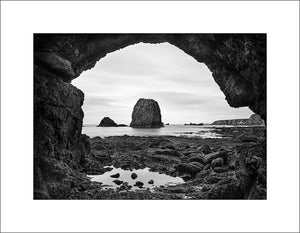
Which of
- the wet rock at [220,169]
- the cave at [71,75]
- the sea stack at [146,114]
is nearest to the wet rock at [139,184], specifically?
the cave at [71,75]

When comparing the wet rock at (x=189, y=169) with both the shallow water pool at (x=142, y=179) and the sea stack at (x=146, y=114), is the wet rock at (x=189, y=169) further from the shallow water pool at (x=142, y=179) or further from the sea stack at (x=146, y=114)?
the sea stack at (x=146, y=114)

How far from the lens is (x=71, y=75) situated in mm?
11102

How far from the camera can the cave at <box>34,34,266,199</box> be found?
8.70m

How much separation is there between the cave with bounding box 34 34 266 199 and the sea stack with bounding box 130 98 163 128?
258 ft

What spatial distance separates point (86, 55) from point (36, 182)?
24.5 feet

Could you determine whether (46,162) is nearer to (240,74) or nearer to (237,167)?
(237,167)

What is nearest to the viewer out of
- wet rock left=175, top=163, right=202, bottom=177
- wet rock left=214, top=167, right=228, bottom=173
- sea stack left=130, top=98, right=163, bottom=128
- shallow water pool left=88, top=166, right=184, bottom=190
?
shallow water pool left=88, top=166, right=184, bottom=190

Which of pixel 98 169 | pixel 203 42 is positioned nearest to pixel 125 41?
pixel 203 42

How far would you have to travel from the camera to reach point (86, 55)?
12.8 m

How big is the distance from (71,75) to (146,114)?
82.5 metres

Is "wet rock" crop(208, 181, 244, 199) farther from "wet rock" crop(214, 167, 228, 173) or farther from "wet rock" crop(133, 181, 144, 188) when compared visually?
"wet rock" crop(214, 167, 228, 173)

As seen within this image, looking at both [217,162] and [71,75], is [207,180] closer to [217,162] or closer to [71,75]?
[217,162]

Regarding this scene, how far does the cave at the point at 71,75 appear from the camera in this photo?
343 inches

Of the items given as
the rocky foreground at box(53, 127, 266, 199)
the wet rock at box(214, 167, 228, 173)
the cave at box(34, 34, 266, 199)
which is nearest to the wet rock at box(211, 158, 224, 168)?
the rocky foreground at box(53, 127, 266, 199)
